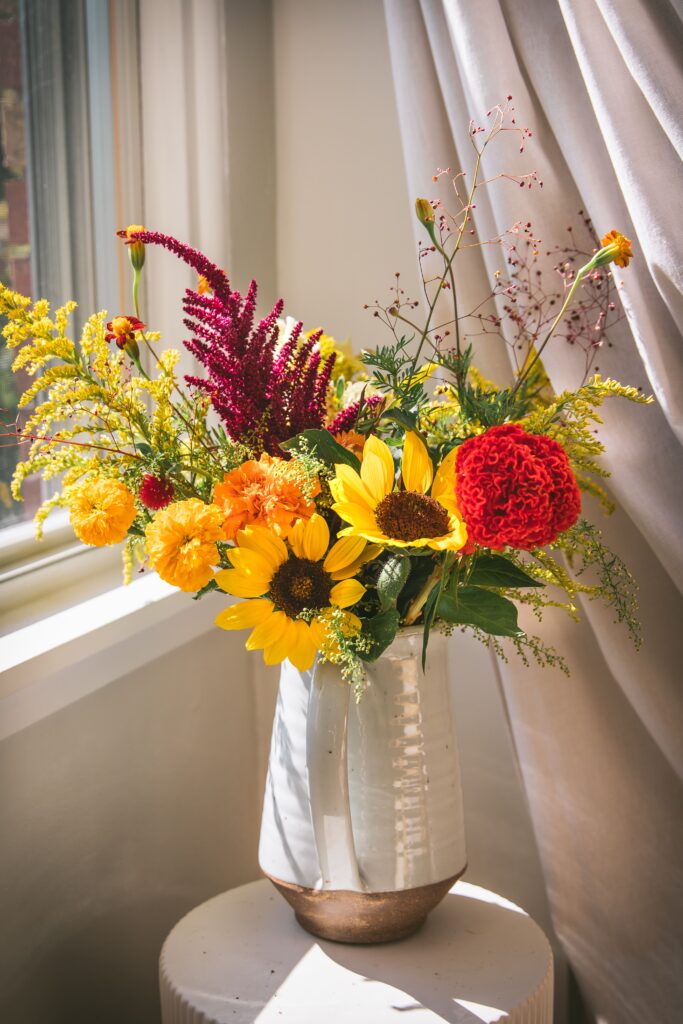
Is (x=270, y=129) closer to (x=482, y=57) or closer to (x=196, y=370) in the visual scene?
(x=196, y=370)

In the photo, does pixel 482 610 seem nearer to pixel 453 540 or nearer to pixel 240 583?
pixel 453 540

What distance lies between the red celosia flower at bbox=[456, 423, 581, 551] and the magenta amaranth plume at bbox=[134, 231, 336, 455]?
0.20 meters

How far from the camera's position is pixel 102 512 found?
0.74 meters

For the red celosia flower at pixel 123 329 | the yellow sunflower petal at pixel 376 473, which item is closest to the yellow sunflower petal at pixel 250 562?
the yellow sunflower petal at pixel 376 473

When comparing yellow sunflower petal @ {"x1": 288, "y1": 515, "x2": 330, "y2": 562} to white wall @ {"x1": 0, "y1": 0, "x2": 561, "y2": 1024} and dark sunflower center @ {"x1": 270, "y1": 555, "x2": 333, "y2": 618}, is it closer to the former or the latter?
dark sunflower center @ {"x1": 270, "y1": 555, "x2": 333, "y2": 618}

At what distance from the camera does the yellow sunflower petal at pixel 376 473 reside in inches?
29.4

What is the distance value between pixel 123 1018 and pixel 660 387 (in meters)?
0.91

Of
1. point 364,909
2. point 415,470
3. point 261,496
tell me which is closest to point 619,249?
point 415,470

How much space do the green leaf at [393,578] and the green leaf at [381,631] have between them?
0.01 m

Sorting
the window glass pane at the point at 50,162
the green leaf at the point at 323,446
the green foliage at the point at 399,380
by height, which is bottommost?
the green leaf at the point at 323,446

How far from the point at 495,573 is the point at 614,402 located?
1.07 ft

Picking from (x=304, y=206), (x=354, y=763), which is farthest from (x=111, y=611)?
(x=304, y=206)

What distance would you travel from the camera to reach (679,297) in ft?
2.99

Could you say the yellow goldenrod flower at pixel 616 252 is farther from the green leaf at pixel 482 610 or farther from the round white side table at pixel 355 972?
the round white side table at pixel 355 972
